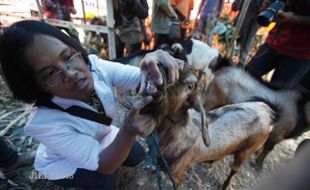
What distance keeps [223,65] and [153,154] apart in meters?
2.49

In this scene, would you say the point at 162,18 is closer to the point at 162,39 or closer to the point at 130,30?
the point at 162,39

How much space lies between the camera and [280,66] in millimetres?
2768

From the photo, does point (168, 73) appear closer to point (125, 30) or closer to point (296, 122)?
point (296, 122)

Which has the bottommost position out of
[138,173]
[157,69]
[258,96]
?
[138,173]

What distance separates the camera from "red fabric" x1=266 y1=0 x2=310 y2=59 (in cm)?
242

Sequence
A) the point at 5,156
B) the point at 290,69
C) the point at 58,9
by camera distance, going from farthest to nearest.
Answer: the point at 58,9 < the point at 290,69 < the point at 5,156

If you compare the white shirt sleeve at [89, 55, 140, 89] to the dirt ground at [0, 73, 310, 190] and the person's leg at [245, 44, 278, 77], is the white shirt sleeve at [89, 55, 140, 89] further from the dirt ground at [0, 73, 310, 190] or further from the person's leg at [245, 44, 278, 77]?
the person's leg at [245, 44, 278, 77]

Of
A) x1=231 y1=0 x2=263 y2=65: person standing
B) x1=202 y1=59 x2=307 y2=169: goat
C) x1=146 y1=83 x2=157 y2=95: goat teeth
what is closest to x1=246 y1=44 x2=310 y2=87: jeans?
x1=202 y1=59 x2=307 y2=169: goat

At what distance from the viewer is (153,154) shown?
1.70 metres

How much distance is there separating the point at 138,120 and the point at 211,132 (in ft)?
4.42

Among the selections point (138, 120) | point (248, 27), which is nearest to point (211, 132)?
point (138, 120)

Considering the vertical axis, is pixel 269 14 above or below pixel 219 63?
above

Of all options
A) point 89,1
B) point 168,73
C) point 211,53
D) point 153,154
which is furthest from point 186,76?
point 89,1

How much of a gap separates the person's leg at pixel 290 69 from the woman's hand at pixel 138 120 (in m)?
2.33
